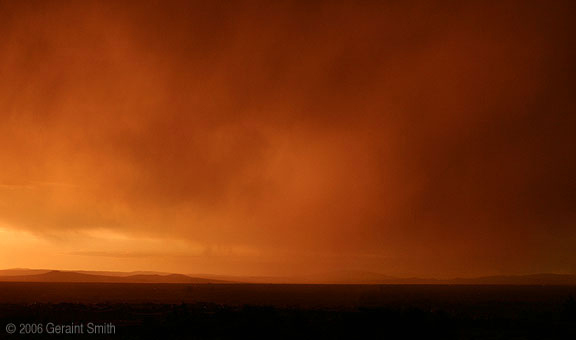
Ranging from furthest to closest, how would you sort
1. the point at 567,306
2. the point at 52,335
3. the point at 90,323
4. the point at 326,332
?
the point at 567,306
the point at 90,323
the point at 326,332
the point at 52,335

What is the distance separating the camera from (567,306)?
47500 millimetres

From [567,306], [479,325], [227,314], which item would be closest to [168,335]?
[227,314]

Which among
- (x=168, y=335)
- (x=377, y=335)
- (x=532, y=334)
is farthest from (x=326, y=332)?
(x=532, y=334)

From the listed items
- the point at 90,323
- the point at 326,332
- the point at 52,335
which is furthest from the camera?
the point at 90,323

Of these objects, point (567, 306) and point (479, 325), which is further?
point (567, 306)

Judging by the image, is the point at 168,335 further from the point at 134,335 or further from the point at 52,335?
the point at 52,335

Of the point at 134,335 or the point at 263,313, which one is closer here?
the point at 134,335

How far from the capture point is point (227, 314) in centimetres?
4934

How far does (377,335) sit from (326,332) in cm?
362

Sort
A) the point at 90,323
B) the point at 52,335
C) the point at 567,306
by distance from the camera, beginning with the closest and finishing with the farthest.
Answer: the point at 52,335 < the point at 90,323 < the point at 567,306

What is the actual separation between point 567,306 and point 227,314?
28.6 m

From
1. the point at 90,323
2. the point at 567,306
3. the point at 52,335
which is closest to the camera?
the point at 52,335

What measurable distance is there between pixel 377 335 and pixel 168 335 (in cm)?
1335

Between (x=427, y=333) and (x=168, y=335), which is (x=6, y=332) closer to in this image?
(x=168, y=335)
